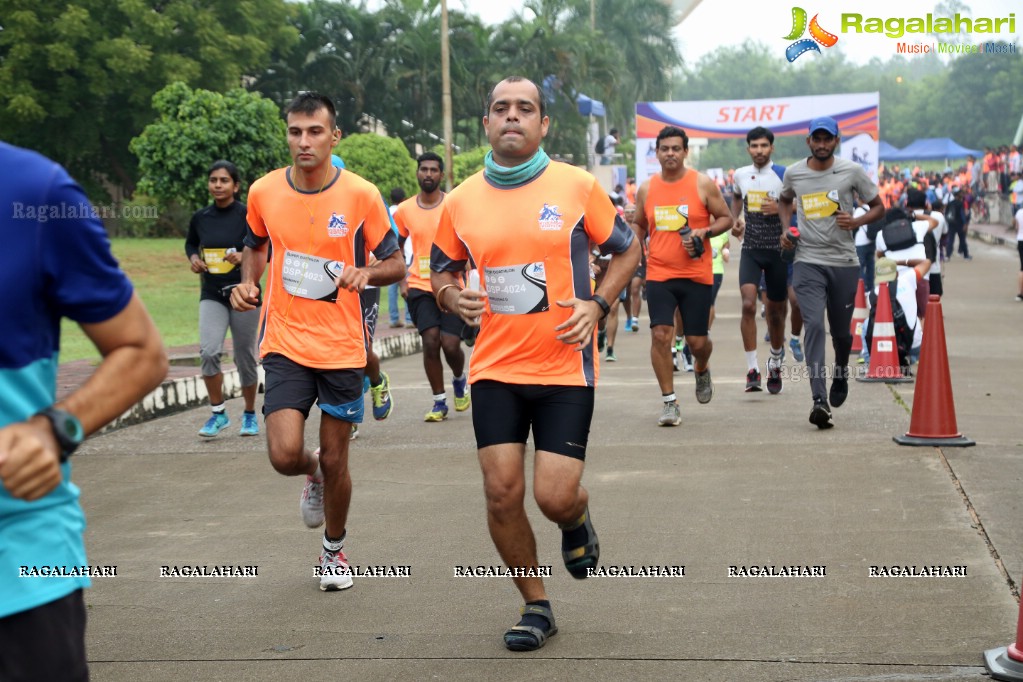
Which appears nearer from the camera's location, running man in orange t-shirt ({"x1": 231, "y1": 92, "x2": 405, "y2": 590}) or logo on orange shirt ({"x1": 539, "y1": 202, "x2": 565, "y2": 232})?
logo on orange shirt ({"x1": 539, "y1": 202, "x2": 565, "y2": 232})

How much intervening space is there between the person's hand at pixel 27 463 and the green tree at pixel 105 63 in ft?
127

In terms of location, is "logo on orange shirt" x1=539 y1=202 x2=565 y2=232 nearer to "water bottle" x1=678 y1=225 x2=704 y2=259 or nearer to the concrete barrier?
"water bottle" x1=678 y1=225 x2=704 y2=259

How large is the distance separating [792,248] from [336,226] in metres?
4.98

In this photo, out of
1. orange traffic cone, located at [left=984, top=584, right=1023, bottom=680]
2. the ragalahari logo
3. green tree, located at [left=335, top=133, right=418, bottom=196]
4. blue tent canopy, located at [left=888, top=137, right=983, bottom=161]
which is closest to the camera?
orange traffic cone, located at [left=984, top=584, right=1023, bottom=680]

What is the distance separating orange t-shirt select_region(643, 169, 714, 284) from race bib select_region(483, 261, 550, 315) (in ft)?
17.6

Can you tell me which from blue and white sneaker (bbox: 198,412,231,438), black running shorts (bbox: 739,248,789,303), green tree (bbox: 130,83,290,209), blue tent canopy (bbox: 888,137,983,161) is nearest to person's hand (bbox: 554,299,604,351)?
blue and white sneaker (bbox: 198,412,231,438)

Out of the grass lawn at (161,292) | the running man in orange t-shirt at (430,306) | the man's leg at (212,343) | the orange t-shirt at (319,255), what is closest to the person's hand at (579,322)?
the orange t-shirt at (319,255)

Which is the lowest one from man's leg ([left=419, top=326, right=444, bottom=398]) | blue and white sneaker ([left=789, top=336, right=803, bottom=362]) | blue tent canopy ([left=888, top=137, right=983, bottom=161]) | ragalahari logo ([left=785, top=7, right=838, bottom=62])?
blue and white sneaker ([left=789, top=336, right=803, bottom=362])

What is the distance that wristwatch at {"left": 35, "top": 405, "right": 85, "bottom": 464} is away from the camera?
8.11 feet

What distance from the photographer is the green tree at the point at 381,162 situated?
3250cm

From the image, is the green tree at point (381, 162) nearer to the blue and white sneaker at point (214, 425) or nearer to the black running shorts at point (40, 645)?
the blue and white sneaker at point (214, 425)

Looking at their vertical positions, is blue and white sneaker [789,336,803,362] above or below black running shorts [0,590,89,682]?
below

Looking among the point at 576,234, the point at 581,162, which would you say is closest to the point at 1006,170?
the point at 581,162

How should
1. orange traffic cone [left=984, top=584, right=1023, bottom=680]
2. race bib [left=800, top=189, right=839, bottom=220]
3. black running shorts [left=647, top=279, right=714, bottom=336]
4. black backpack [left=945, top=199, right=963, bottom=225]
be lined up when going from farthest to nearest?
black backpack [left=945, top=199, right=963, bottom=225]
black running shorts [left=647, top=279, right=714, bottom=336]
race bib [left=800, top=189, right=839, bottom=220]
orange traffic cone [left=984, top=584, right=1023, bottom=680]
